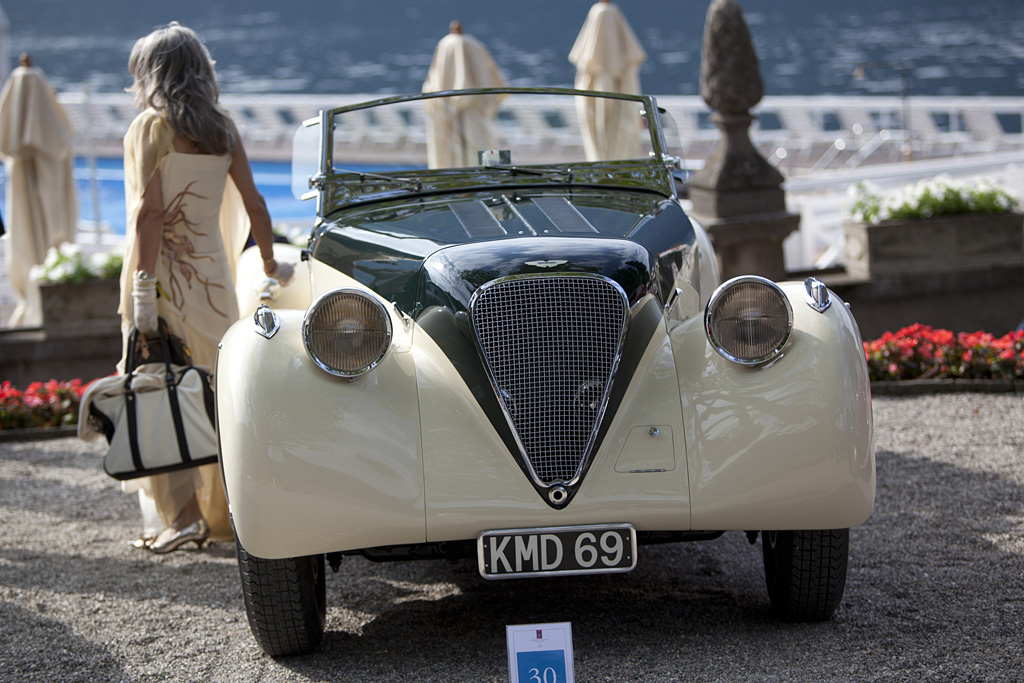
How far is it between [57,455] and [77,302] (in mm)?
2123

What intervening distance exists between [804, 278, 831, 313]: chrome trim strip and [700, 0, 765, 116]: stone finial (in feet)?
17.4

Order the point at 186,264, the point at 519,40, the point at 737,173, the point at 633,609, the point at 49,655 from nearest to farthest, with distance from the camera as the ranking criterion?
the point at 49,655 < the point at 633,609 < the point at 186,264 < the point at 737,173 < the point at 519,40

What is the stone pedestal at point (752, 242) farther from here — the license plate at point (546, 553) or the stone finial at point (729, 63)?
the license plate at point (546, 553)

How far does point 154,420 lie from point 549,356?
1.70 metres

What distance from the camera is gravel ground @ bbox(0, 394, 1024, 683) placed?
10.6 ft

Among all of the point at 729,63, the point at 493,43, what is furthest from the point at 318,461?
the point at 493,43

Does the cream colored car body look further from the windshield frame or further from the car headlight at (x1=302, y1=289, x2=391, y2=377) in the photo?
the windshield frame

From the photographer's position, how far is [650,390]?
3225 millimetres

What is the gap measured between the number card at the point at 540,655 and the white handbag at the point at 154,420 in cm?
185

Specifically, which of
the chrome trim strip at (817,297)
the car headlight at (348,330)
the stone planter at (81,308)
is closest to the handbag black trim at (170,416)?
the car headlight at (348,330)

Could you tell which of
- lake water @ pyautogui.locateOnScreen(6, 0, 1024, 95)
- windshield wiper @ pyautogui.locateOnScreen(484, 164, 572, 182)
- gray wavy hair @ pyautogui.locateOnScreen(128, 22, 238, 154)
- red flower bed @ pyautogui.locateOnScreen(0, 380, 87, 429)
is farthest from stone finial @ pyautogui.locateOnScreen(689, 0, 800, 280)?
lake water @ pyautogui.locateOnScreen(6, 0, 1024, 95)

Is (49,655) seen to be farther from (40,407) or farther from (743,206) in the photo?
(743,206)

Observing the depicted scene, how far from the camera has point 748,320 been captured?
3.23 metres

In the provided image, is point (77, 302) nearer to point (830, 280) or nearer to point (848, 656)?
point (830, 280)
